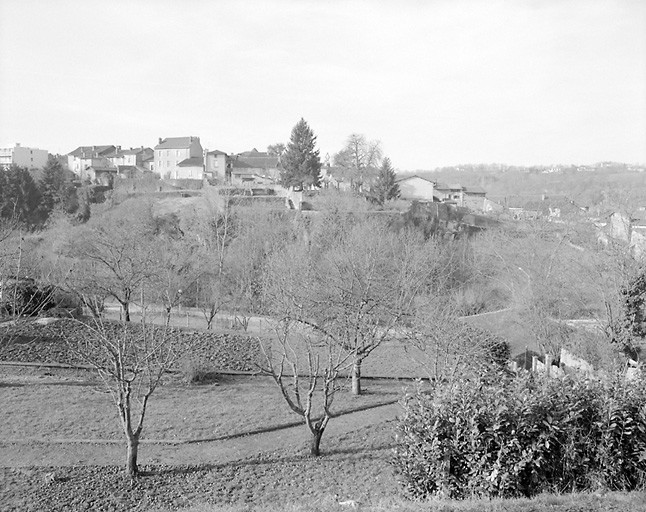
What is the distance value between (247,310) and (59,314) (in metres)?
8.07

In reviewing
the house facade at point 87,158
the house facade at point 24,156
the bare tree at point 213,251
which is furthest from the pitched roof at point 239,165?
the house facade at point 24,156

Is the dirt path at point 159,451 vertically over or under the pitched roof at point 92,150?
under

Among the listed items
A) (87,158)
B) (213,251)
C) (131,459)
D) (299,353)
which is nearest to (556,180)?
(213,251)

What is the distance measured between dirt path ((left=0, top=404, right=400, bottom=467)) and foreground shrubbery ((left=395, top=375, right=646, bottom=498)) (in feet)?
13.8

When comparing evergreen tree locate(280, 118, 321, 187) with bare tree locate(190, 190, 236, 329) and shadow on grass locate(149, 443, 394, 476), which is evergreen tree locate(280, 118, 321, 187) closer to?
bare tree locate(190, 190, 236, 329)

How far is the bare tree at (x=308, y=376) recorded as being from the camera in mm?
9992

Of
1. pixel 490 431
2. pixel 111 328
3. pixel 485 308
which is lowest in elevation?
pixel 485 308

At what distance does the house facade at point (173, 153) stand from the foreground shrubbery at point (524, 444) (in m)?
61.3

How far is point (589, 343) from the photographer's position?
16469 mm

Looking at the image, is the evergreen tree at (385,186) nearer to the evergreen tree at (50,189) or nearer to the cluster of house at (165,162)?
the cluster of house at (165,162)

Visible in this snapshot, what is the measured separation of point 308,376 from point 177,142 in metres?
56.9

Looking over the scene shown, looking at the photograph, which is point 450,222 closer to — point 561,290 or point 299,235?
point 299,235

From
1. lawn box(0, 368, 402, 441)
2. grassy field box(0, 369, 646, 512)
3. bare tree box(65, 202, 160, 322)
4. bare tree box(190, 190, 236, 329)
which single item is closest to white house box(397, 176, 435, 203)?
bare tree box(190, 190, 236, 329)

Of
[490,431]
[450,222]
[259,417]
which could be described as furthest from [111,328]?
[450,222]
